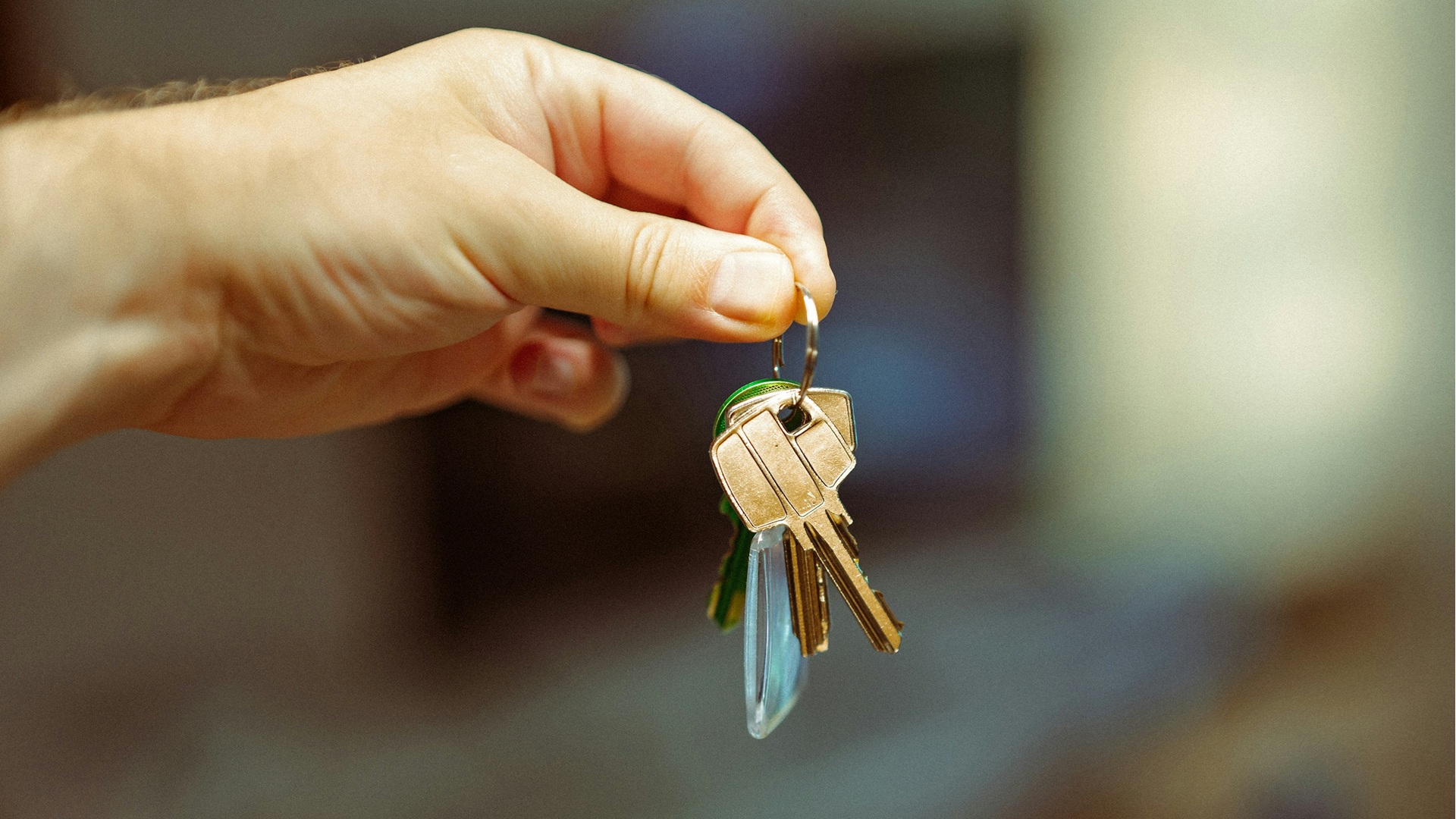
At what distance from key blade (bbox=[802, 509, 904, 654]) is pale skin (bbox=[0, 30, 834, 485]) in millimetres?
137

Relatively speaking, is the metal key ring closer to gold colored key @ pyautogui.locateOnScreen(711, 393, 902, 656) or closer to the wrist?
gold colored key @ pyautogui.locateOnScreen(711, 393, 902, 656)

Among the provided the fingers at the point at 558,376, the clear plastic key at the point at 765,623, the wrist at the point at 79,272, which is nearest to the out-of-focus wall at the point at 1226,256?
the fingers at the point at 558,376

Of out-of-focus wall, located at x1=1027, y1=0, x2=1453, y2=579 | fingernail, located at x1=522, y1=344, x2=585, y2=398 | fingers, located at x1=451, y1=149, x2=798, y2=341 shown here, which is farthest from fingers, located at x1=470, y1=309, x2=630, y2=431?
out-of-focus wall, located at x1=1027, y1=0, x2=1453, y2=579

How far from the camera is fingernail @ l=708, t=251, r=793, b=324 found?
0.52m

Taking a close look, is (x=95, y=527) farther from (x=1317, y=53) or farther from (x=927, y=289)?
(x=1317, y=53)

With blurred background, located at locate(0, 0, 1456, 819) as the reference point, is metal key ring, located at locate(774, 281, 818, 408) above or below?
above

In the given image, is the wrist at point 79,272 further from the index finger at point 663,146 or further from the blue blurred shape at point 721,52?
the blue blurred shape at point 721,52

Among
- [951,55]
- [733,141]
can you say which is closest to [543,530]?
[733,141]

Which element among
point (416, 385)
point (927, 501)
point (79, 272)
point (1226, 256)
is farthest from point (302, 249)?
point (1226, 256)

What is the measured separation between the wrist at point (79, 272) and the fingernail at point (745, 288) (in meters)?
0.35

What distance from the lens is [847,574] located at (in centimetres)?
53

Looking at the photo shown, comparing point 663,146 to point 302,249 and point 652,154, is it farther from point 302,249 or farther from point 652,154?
point 302,249

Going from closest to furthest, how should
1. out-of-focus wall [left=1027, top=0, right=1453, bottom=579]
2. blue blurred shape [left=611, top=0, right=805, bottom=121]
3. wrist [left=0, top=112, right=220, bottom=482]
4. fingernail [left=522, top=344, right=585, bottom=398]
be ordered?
wrist [left=0, top=112, right=220, bottom=482]
fingernail [left=522, top=344, right=585, bottom=398]
blue blurred shape [left=611, top=0, right=805, bottom=121]
out-of-focus wall [left=1027, top=0, right=1453, bottom=579]

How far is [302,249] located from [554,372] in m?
0.36
